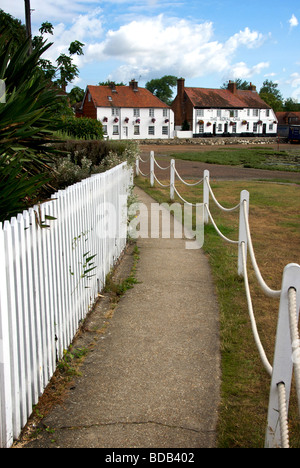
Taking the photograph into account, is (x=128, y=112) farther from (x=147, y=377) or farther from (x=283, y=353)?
(x=283, y=353)

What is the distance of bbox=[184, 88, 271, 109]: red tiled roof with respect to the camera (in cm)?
7575

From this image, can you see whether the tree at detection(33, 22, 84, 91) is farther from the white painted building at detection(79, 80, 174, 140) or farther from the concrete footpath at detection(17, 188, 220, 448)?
the white painted building at detection(79, 80, 174, 140)

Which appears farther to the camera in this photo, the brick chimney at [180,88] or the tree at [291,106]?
the tree at [291,106]

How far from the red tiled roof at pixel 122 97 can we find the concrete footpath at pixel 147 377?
63.9m

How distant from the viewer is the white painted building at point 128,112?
68.0 meters

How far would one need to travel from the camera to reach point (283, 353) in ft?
9.43

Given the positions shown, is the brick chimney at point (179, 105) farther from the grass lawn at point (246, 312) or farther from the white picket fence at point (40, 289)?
the white picket fence at point (40, 289)

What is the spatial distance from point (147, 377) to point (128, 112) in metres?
68.3

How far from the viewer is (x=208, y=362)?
446 centimetres

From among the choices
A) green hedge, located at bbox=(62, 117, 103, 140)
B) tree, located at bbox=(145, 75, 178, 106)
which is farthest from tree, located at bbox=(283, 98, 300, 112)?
green hedge, located at bbox=(62, 117, 103, 140)

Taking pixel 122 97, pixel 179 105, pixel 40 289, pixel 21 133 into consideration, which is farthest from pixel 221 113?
pixel 40 289

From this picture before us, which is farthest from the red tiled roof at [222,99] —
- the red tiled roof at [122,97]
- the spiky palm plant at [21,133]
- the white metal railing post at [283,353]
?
the white metal railing post at [283,353]

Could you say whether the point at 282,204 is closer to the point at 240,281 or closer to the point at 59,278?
the point at 240,281
